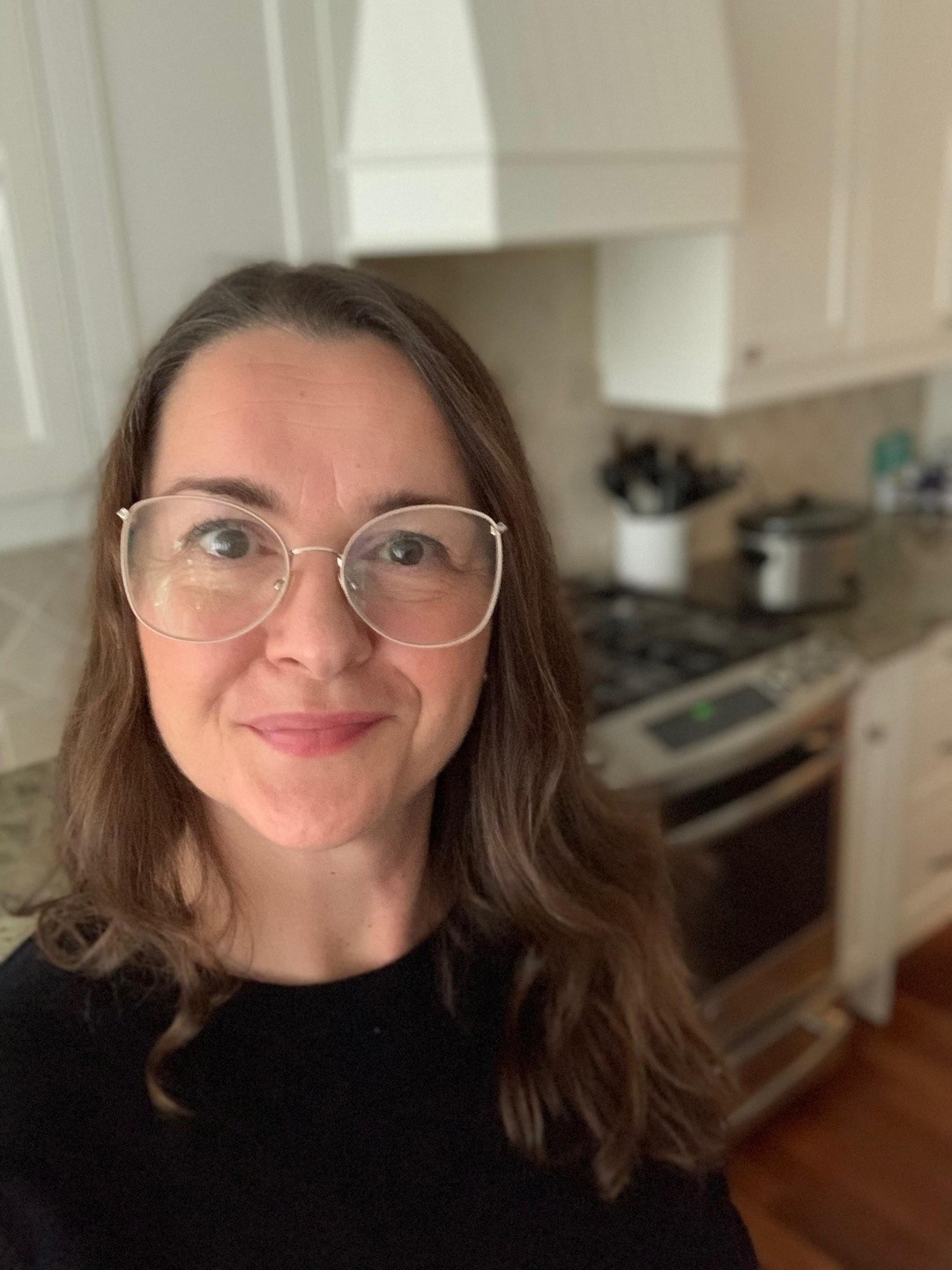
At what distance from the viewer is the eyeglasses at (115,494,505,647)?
80 centimetres

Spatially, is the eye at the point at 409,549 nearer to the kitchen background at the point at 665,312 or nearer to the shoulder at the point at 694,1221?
the kitchen background at the point at 665,312

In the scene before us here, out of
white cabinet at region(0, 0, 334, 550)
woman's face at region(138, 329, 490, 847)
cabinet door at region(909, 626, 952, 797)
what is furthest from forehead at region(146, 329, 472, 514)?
cabinet door at region(909, 626, 952, 797)

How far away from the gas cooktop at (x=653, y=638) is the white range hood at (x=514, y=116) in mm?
685

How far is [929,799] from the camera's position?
2.61m

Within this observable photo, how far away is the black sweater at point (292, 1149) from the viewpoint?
0.80m

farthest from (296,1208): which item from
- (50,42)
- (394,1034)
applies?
(50,42)

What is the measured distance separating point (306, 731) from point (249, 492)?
7.1 inches

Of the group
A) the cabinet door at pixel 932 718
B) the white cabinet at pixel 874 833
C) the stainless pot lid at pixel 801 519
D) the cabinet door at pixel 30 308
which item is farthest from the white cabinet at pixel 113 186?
the cabinet door at pixel 932 718

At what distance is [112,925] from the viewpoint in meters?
0.88

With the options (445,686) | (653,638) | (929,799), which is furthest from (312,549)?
(929,799)

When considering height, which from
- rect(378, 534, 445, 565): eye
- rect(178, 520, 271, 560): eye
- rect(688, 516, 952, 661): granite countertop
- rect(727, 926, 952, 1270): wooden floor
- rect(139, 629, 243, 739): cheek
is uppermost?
rect(178, 520, 271, 560): eye

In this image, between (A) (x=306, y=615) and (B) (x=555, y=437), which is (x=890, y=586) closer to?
(B) (x=555, y=437)

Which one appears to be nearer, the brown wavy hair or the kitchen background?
the brown wavy hair

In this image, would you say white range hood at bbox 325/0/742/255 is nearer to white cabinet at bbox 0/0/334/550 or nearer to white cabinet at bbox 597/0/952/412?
white cabinet at bbox 0/0/334/550
